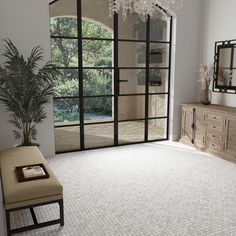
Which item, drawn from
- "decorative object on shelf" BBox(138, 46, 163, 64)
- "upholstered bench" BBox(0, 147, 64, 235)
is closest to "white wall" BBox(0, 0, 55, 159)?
"upholstered bench" BBox(0, 147, 64, 235)

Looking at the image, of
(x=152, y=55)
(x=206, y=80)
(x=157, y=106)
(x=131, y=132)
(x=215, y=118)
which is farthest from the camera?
(x=157, y=106)

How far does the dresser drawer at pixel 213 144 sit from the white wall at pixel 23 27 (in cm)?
305

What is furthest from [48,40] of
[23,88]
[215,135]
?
[215,135]

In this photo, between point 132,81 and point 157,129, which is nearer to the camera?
point 132,81

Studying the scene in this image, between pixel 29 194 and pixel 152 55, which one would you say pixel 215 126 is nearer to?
pixel 152 55

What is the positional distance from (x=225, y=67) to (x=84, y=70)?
2.49m

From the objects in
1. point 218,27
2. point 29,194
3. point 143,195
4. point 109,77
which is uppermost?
point 218,27

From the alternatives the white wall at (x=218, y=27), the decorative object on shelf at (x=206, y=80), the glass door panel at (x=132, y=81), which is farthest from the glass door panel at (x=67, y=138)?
the white wall at (x=218, y=27)

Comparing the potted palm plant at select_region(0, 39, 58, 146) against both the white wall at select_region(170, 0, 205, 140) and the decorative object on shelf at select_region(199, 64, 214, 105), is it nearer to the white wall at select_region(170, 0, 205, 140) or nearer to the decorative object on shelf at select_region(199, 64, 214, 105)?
the white wall at select_region(170, 0, 205, 140)

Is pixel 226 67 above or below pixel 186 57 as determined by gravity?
below

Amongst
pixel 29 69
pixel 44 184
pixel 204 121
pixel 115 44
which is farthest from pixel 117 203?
pixel 115 44

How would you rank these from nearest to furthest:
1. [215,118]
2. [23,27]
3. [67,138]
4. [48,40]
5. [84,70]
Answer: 1. [23,27]
2. [48,40]
3. [215,118]
4. [84,70]
5. [67,138]

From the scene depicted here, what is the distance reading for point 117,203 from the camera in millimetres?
3021

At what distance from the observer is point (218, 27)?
5.02 meters
